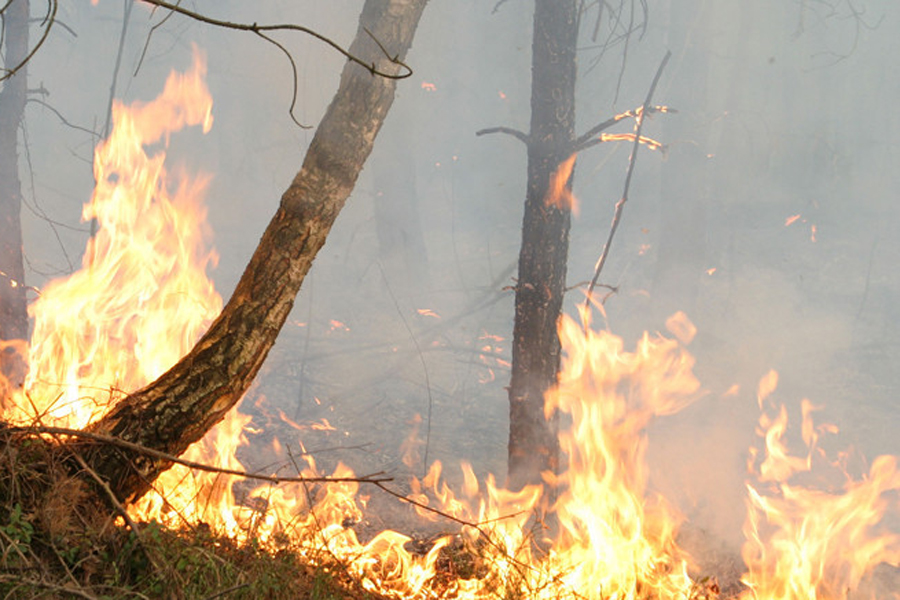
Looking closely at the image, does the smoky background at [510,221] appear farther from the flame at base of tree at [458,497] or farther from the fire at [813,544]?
the flame at base of tree at [458,497]

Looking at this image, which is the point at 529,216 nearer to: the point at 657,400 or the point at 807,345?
the point at 657,400

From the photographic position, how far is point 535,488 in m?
6.26

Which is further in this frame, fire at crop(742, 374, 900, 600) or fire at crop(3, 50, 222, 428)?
fire at crop(3, 50, 222, 428)

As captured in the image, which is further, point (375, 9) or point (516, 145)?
point (516, 145)

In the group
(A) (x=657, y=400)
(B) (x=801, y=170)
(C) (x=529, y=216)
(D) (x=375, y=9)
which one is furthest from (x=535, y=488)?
(B) (x=801, y=170)

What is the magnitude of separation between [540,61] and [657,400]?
4.71m

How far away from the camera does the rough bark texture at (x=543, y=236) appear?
6090 mm

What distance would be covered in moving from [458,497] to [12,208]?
5.09 m

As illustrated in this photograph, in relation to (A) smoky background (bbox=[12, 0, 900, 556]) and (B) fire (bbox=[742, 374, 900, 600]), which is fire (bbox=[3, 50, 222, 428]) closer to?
(A) smoky background (bbox=[12, 0, 900, 556])

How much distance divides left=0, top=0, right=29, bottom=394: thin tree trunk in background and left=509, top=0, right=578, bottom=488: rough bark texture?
15.4 feet

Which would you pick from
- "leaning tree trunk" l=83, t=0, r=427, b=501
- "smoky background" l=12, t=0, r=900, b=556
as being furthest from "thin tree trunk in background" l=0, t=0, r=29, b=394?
"leaning tree trunk" l=83, t=0, r=427, b=501

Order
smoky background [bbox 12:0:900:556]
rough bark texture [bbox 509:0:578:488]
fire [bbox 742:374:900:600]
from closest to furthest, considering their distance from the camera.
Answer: fire [bbox 742:374:900:600]
rough bark texture [bbox 509:0:578:488]
smoky background [bbox 12:0:900:556]

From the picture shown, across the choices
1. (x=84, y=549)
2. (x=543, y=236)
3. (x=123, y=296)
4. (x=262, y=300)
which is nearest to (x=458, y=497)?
(x=543, y=236)

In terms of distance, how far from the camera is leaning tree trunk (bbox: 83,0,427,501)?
369 cm
